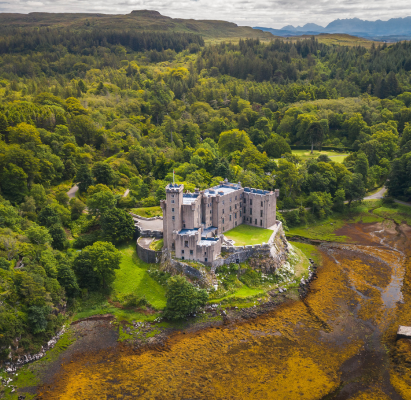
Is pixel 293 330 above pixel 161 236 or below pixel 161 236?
below

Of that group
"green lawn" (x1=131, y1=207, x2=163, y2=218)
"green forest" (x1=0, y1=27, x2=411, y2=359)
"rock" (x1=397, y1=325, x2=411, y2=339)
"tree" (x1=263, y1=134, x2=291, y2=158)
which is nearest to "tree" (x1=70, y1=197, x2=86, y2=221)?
"green forest" (x1=0, y1=27, x2=411, y2=359)

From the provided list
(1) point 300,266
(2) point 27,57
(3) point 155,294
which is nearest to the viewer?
(3) point 155,294

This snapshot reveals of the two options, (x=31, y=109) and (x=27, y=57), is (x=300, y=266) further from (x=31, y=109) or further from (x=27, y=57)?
(x=27, y=57)

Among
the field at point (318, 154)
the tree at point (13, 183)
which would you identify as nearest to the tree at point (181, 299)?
the tree at point (13, 183)

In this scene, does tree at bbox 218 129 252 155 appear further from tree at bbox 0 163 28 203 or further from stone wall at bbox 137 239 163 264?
tree at bbox 0 163 28 203

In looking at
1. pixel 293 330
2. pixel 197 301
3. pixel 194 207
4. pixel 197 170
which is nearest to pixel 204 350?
pixel 197 301

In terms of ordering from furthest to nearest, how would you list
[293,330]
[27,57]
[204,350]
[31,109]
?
[27,57] < [31,109] < [293,330] < [204,350]
